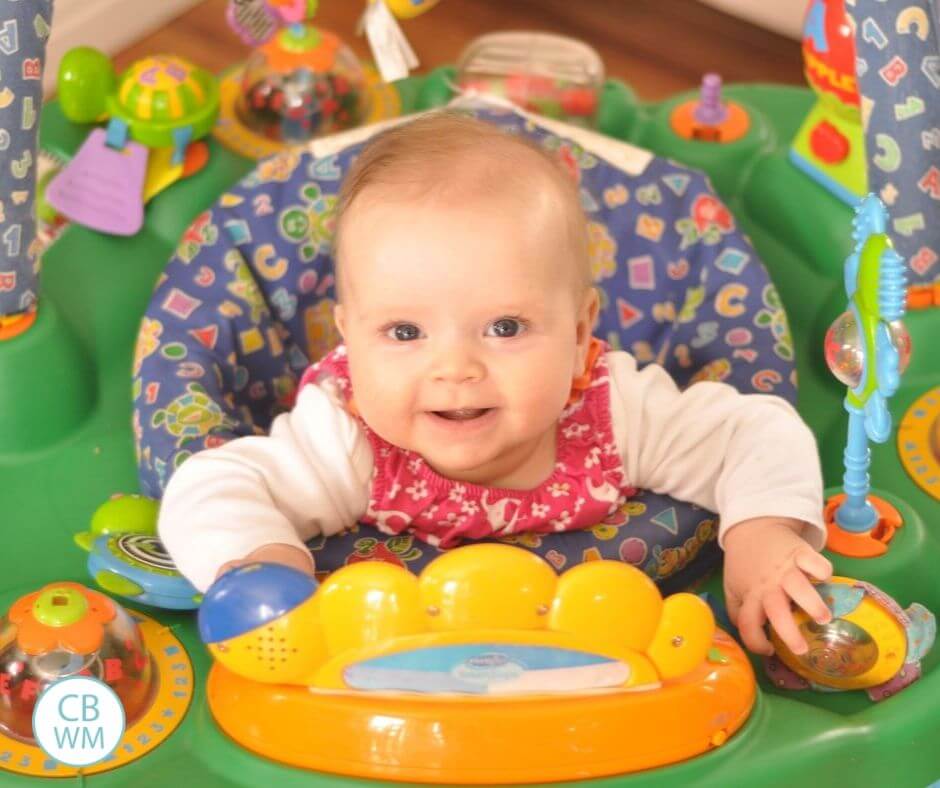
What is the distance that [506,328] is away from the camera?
112 cm

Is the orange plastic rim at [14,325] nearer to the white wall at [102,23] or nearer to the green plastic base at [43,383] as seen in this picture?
the green plastic base at [43,383]

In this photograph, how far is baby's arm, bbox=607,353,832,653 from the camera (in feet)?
3.66

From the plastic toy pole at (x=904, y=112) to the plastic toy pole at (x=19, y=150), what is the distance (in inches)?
26.1

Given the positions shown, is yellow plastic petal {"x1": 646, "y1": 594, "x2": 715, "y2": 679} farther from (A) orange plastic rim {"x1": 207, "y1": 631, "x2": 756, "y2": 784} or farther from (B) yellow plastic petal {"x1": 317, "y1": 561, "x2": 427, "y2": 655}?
(B) yellow plastic petal {"x1": 317, "y1": 561, "x2": 427, "y2": 655}

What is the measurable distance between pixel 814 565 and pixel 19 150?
0.72m

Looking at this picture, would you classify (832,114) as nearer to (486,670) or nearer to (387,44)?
(387,44)

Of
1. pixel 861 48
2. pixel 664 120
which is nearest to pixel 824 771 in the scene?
pixel 861 48

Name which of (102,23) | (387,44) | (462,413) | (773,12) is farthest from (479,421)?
(773,12)

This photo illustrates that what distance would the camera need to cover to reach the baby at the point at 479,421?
3.60ft

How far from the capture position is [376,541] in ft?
4.06

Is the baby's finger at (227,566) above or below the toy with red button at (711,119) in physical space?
above

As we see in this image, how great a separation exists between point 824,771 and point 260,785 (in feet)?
1.21

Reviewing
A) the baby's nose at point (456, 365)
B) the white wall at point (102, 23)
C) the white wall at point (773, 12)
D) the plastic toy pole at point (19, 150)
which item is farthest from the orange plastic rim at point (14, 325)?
the white wall at point (773, 12)

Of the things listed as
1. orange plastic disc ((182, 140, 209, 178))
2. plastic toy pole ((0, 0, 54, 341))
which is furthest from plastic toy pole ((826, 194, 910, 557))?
orange plastic disc ((182, 140, 209, 178))
